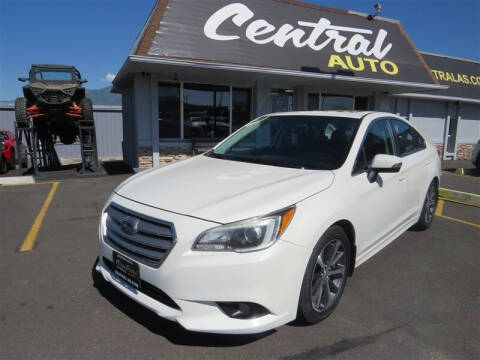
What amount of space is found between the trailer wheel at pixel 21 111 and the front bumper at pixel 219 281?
8.90 metres

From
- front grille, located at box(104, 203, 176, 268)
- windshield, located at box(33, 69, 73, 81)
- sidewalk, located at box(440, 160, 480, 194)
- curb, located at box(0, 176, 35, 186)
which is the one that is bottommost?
sidewalk, located at box(440, 160, 480, 194)

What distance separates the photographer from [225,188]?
2684 millimetres

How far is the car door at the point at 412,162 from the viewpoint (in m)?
4.09

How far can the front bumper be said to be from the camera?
2199mm

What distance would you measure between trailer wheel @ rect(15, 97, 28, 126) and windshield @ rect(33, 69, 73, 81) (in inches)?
42.9

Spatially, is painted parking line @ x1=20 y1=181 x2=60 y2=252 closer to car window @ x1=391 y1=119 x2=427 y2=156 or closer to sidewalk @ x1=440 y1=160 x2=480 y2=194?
car window @ x1=391 y1=119 x2=427 y2=156

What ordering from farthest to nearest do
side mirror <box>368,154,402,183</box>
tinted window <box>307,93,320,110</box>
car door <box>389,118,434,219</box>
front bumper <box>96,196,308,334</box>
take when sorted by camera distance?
tinted window <box>307,93,320,110</box> < car door <box>389,118,434,219</box> < side mirror <box>368,154,402,183</box> < front bumper <box>96,196,308,334</box>

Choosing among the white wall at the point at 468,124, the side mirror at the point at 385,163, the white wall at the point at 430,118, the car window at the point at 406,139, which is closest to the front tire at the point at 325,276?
the side mirror at the point at 385,163

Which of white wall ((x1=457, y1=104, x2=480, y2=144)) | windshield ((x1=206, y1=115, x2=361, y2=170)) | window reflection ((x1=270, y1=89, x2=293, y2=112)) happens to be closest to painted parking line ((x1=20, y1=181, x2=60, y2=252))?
windshield ((x1=206, y1=115, x2=361, y2=170))

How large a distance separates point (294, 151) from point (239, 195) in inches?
47.3

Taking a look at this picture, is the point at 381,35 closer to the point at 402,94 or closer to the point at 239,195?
the point at 402,94

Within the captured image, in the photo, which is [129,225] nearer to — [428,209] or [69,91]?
[428,209]

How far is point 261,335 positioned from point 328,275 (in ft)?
2.30

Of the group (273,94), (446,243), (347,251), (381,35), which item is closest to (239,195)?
(347,251)
